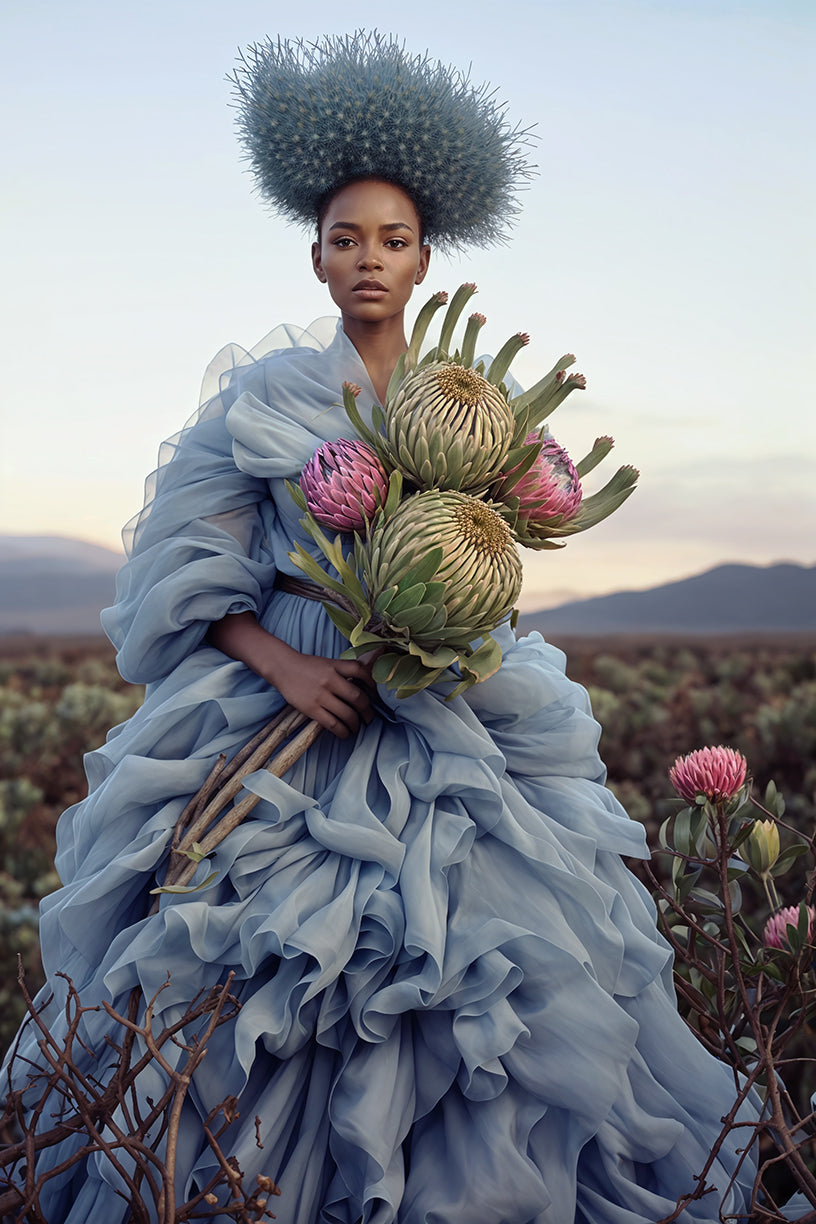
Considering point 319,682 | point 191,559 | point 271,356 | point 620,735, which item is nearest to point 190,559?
point 191,559

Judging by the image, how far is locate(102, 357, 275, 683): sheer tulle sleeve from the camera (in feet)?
5.13

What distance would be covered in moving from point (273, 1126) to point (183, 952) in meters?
0.25

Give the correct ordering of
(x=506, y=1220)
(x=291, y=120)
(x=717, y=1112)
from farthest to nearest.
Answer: (x=291, y=120) → (x=717, y=1112) → (x=506, y=1220)

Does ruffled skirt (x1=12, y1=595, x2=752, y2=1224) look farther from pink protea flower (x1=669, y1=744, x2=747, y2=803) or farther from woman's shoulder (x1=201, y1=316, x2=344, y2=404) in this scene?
woman's shoulder (x1=201, y1=316, x2=344, y2=404)

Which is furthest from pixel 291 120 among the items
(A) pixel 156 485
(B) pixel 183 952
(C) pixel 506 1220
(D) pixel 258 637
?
(C) pixel 506 1220

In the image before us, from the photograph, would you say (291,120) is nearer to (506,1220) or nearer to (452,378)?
(452,378)

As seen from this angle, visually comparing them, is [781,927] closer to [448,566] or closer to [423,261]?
[448,566]

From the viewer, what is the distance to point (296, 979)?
129cm

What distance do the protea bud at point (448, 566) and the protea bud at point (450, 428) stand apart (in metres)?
0.04

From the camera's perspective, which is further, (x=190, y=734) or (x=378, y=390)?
(x=378, y=390)

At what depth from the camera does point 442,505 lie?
128 centimetres

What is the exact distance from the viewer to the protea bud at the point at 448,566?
48.9 inches

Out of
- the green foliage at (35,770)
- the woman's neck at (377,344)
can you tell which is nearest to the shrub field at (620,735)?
the green foliage at (35,770)

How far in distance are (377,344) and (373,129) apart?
13.6 inches
